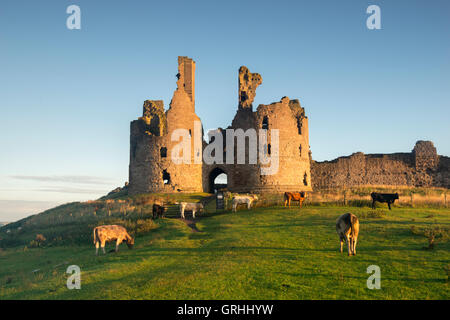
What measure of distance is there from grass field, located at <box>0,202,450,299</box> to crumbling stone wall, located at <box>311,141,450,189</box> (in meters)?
28.3

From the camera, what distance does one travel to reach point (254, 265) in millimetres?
10711

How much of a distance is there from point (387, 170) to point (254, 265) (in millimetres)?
41806

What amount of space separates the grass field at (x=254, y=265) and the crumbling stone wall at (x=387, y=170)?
28252mm

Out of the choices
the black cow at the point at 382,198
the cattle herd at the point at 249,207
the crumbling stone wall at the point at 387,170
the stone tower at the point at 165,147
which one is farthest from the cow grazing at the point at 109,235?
the crumbling stone wall at the point at 387,170

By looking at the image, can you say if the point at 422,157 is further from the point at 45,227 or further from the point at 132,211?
the point at 45,227

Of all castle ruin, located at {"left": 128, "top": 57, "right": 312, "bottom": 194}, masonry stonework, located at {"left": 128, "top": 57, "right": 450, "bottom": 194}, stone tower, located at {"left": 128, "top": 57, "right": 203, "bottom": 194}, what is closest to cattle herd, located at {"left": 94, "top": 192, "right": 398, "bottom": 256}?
castle ruin, located at {"left": 128, "top": 57, "right": 312, "bottom": 194}

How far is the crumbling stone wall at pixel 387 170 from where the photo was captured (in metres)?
45.2

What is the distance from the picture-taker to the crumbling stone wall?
4519 centimetres

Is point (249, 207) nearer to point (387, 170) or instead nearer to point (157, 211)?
point (157, 211)

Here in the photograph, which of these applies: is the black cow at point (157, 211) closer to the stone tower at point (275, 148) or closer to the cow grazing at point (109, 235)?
the cow grazing at point (109, 235)

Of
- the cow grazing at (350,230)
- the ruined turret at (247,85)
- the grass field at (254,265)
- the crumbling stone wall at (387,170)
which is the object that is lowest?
the grass field at (254,265)

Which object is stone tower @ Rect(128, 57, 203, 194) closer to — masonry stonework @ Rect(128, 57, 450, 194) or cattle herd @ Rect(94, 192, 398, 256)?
masonry stonework @ Rect(128, 57, 450, 194)

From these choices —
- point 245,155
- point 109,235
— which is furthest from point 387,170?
point 109,235

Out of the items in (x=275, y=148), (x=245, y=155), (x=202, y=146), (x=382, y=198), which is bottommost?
(x=382, y=198)
